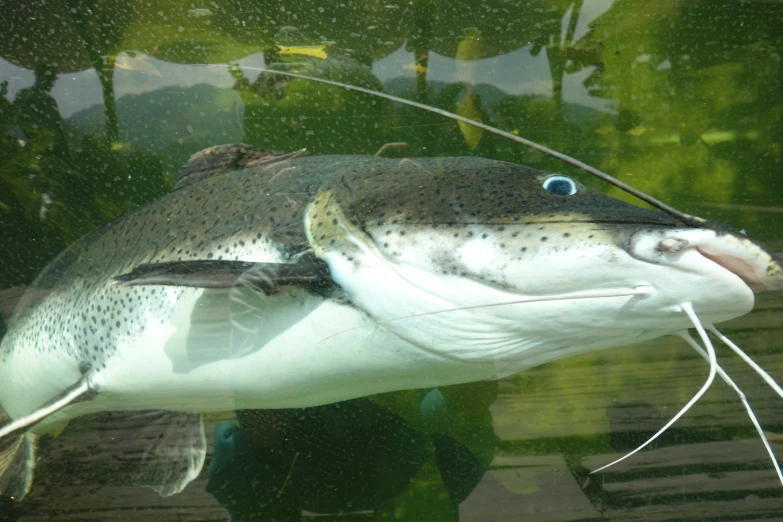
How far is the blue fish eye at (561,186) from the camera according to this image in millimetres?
957

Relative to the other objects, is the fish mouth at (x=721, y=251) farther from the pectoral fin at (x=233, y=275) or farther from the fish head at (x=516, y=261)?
the pectoral fin at (x=233, y=275)

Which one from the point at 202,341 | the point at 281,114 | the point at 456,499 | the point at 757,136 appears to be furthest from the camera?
the point at 757,136

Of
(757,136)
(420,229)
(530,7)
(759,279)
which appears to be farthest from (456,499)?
(757,136)

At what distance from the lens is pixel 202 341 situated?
1163mm

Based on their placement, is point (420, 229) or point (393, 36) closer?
point (420, 229)

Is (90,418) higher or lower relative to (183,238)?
lower

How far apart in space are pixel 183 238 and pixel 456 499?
1.33m

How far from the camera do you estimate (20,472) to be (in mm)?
1770

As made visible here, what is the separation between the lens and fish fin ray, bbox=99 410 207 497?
5.07ft

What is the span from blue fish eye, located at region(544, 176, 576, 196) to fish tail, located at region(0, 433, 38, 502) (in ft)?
6.39

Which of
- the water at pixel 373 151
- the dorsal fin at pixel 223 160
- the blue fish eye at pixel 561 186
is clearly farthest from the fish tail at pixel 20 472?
the blue fish eye at pixel 561 186

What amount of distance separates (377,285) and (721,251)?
0.59 metres

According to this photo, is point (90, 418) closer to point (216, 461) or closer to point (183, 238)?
point (216, 461)

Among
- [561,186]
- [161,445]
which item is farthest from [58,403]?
[561,186]
